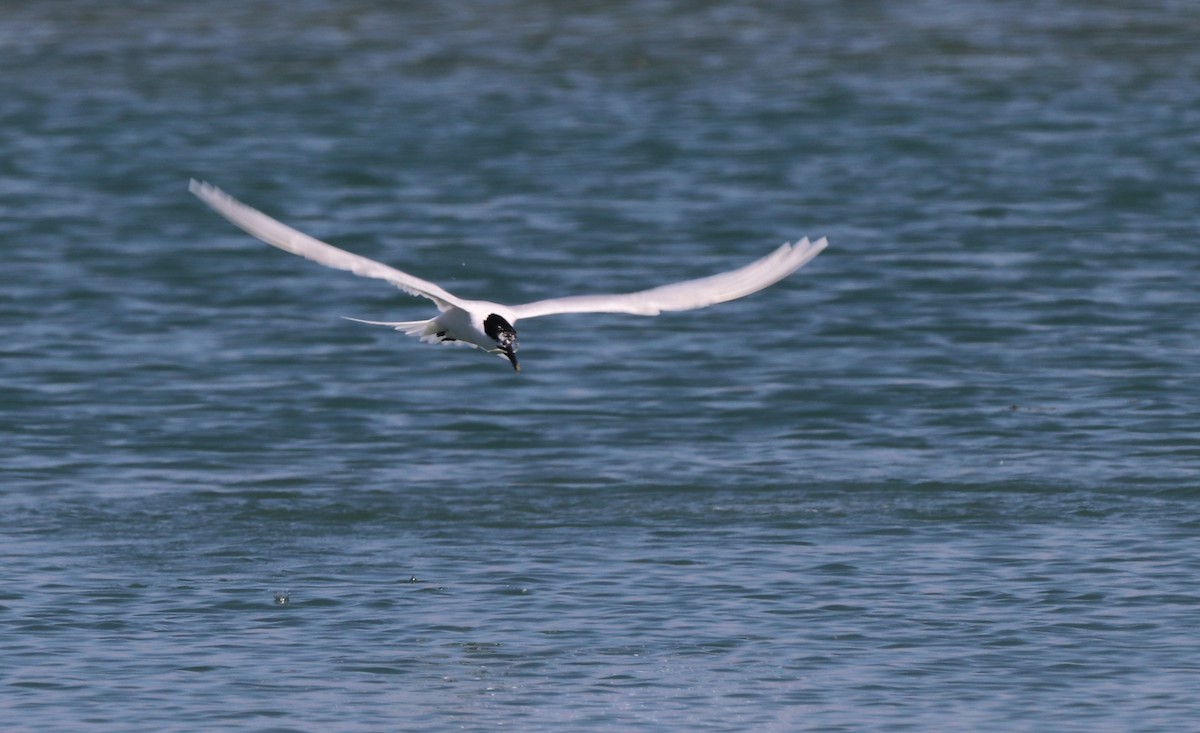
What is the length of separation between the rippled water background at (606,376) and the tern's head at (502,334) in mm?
1360

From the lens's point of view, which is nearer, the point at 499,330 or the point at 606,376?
the point at 499,330

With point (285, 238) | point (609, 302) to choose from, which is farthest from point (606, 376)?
point (285, 238)

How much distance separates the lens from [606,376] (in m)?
17.5

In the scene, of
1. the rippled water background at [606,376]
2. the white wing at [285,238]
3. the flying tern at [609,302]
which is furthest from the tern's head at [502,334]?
the rippled water background at [606,376]

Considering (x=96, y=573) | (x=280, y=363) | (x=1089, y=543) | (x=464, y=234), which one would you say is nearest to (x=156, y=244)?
(x=464, y=234)

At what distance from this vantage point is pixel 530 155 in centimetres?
2583

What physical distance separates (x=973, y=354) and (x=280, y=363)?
5367 mm

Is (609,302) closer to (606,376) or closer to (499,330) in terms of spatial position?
(499,330)

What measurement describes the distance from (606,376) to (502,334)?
20.2ft

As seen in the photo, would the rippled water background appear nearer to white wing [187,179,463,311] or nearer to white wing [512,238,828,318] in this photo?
white wing [512,238,828,318]

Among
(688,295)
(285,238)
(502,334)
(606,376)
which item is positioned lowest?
(606,376)

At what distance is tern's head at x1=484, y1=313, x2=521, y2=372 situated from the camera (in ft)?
37.5

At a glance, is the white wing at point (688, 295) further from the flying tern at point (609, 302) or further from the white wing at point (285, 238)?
the white wing at point (285, 238)

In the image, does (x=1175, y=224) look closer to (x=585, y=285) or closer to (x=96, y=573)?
(x=585, y=285)
